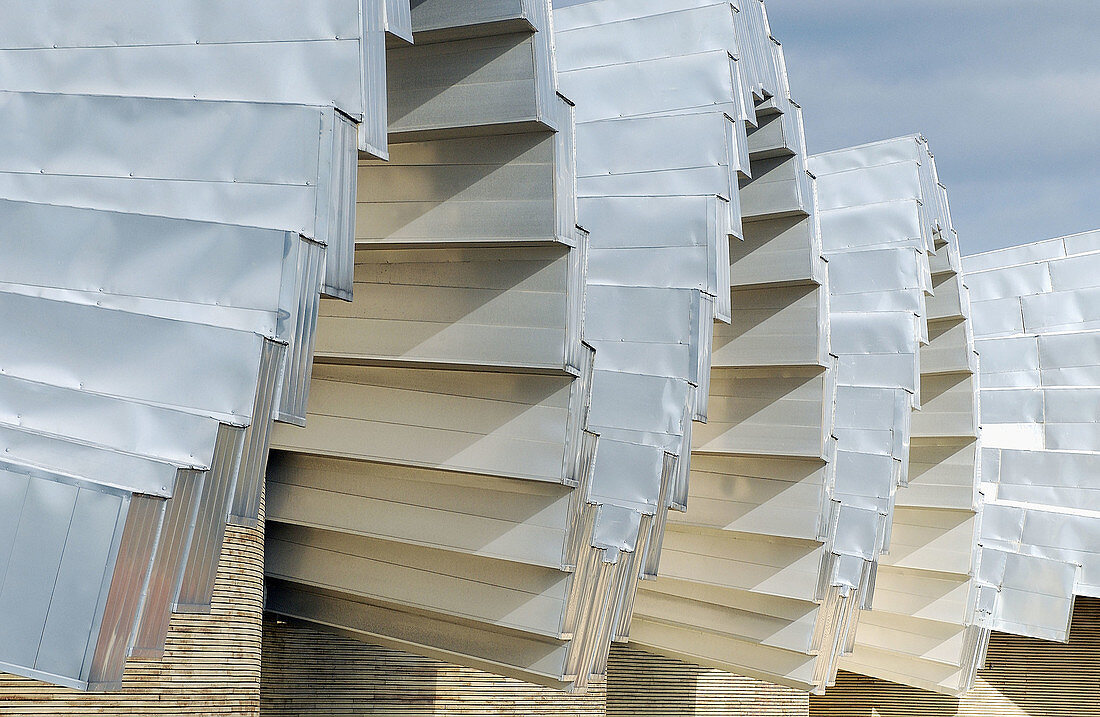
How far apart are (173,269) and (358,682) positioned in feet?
21.2

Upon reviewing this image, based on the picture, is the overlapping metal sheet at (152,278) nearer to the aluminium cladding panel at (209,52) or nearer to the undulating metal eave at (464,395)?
the aluminium cladding panel at (209,52)

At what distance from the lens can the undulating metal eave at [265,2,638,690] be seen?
23.9 feet

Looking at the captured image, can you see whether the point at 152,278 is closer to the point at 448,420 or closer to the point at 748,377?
the point at 448,420

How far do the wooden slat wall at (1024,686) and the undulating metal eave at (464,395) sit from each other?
11.5 m

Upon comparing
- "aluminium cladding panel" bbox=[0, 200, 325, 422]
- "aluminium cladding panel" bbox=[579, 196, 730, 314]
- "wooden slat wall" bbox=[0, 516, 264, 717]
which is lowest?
"wooden slat wall" bbox=[0, 516, 264, 717]

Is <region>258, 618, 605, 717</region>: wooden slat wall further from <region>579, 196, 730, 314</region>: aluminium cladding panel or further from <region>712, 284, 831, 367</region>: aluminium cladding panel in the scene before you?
<region>712, 284, 831, 367</region>: aluminium cladding panel

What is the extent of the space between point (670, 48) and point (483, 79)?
344 centimetres

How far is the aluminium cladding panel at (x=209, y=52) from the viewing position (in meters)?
5.29

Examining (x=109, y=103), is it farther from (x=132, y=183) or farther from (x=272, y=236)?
(x=272, y=236)

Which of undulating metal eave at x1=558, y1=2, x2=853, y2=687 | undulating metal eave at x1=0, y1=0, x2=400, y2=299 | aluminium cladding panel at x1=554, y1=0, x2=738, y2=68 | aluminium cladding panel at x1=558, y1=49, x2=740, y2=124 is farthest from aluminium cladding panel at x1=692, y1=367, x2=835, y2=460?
undulating metal eave at x1=0, y1=0, x2=400, y2=299

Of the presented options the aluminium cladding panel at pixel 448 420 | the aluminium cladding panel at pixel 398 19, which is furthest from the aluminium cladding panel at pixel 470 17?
the aluminium cladding panel at pixel 448 420

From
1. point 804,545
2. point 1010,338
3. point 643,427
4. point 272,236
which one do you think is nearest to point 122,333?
point 272,236

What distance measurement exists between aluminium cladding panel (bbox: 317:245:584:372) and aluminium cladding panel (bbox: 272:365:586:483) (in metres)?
0.28

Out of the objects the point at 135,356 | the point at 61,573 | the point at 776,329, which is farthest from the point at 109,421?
the point at 776,329
